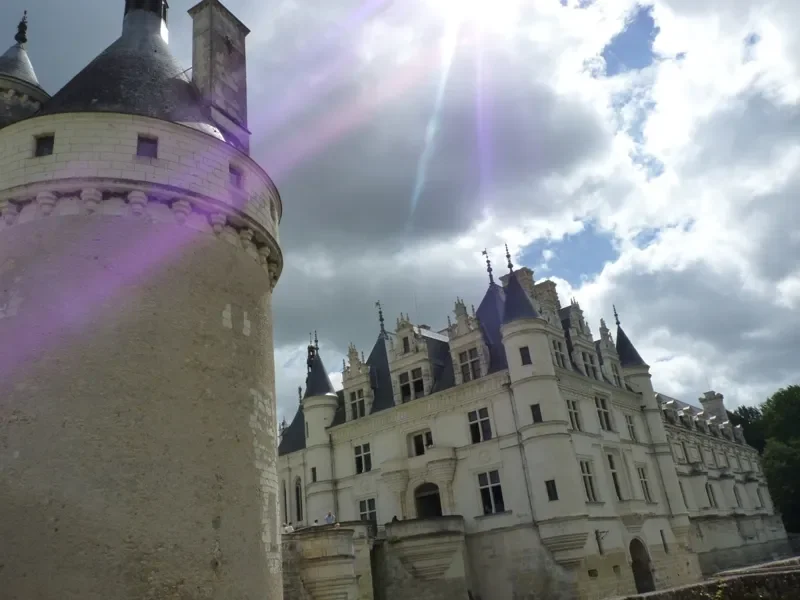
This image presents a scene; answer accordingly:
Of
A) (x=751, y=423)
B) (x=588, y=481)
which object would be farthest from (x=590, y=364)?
(x=751, y=423)

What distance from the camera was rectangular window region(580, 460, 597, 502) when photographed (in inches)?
965

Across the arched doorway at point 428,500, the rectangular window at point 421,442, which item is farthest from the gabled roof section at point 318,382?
the arched doorway at point 428,500

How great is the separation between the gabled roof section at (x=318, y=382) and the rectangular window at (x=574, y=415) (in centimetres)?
1236

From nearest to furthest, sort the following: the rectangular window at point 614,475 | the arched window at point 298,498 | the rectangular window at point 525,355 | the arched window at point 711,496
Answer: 1. the rectangular window at point 525,355
2. the rectangular window at point 614,475
3. the arched window at point 298,498
4. the arched window at point 711,496

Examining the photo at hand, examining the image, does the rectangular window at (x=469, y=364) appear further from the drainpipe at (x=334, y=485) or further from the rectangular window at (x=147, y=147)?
the rectangular window at (x=147, y=147)

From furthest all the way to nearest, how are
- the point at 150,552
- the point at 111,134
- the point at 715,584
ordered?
the point at 111,134 → the point at 715,584 → the point at 150,552

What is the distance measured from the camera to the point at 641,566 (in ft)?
90.3

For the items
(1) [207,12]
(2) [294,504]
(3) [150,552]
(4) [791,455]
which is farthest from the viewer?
(4) [791,455]

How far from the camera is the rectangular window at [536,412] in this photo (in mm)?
24141

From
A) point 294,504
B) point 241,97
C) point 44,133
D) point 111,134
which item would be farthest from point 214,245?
point 294,504

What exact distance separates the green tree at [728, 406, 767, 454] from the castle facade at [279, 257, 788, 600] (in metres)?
38.3

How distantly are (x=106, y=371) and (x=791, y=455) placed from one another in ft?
194

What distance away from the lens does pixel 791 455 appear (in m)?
53.4

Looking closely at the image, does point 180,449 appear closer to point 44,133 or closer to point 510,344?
point 44,133
